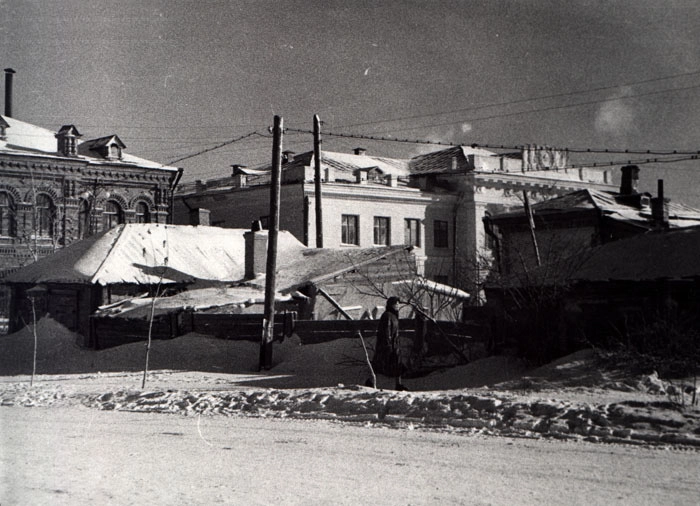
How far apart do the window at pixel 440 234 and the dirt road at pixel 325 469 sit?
3326 cm

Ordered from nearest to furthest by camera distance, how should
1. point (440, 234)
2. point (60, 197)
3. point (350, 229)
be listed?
point (60, 197) → point (350, 229) → point (440, 234)

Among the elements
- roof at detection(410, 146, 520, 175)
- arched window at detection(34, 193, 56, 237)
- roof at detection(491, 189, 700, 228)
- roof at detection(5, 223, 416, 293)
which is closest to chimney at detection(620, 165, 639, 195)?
roof at detection(491, 189, 700, 228)

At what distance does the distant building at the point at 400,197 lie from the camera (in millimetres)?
40281

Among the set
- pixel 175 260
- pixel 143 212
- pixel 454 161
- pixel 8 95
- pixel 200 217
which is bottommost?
pixel 175 260

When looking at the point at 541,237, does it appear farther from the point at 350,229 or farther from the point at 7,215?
the point at 7,215

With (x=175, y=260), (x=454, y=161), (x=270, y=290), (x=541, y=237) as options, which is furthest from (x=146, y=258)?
(x=454, y=161)

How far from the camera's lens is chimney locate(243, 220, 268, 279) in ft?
84.2

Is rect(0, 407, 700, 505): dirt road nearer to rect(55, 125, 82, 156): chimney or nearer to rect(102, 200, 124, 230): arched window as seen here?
rect(55, 125, 82, 156): chimney

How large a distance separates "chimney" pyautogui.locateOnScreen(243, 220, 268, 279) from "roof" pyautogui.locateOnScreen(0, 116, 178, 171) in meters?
15.9

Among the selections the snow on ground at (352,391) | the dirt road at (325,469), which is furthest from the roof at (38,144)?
the dirt road at (325,469)

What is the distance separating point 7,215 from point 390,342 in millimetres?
26879

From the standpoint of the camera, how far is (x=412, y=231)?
4316 centimetres

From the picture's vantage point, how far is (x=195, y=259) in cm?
2767

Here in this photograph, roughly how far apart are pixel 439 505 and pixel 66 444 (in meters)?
5.55
